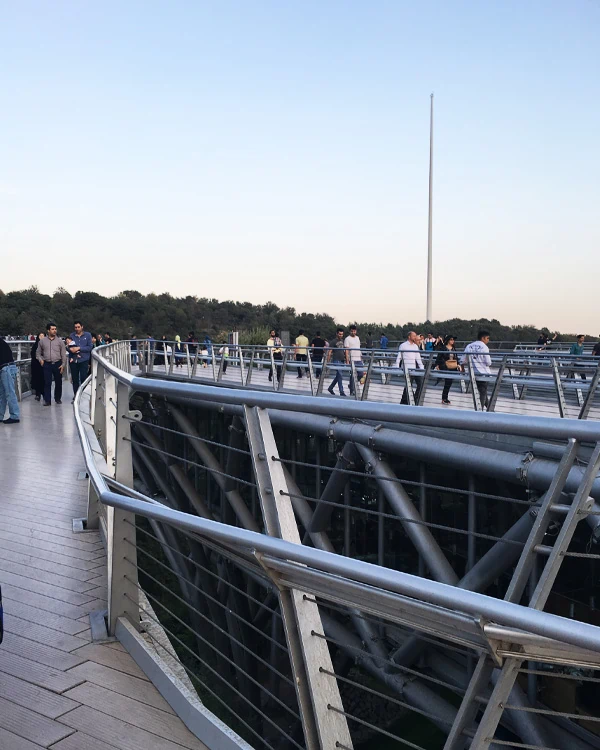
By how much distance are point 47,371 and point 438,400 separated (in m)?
8.20

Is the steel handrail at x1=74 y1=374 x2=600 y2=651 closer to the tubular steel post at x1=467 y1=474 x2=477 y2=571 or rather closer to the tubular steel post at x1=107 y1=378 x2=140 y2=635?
the tubular steel post at x1=107 y1=378 x2=140 y2=635

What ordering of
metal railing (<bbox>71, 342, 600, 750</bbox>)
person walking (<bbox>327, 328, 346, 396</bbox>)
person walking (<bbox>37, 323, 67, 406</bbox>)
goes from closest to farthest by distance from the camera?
1. metal railing (<bbox>71, 342, 600, 750</bbox>)
2. person walking (<bbox>37, 323, 67, 406</bbox>)
3. person walking (<bbox>327, 328, 346, 396</bbox>)

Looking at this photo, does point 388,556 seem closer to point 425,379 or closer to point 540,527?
point 425,379

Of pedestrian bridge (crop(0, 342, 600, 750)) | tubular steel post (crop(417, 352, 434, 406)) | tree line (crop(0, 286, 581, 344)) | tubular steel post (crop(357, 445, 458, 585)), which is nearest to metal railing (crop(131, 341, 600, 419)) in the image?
tubular steel post (crop(417, 352, 434, 406))

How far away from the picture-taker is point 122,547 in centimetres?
400

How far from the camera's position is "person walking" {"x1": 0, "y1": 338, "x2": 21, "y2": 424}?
1290 centimetres

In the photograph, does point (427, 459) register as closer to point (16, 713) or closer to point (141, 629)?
point (141, 629)

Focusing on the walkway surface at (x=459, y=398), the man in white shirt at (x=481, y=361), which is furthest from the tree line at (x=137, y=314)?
the man in white shirt at (x=481, y=361)

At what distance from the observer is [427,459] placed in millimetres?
9773

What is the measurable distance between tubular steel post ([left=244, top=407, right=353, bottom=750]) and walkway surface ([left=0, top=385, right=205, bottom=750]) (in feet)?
2.02

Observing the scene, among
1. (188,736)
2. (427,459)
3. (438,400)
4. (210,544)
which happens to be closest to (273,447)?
(210,544)

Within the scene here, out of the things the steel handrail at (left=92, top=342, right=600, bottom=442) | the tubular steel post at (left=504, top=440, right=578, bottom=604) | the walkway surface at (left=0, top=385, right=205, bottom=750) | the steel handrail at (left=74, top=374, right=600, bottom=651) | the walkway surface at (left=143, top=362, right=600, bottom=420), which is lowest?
the walkway surface at (left=0, top=385, right=205, bottom=750)

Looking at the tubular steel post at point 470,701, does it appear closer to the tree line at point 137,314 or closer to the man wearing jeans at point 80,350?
the man wearing jeans at point 80,350

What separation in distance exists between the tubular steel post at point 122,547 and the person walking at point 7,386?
31.6 ft
